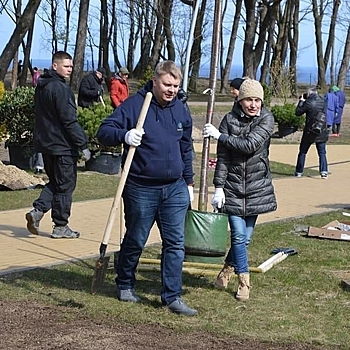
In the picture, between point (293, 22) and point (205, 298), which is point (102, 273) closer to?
point (205, 298)

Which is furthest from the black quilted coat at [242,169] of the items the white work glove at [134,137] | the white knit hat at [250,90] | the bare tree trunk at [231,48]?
the bare tree trunk at [231,48]

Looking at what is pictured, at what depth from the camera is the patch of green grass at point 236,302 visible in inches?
226

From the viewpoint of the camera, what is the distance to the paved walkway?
8.03m

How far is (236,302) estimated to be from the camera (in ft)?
21.3

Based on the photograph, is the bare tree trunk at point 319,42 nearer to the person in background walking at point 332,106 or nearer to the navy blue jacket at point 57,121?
the person in background walking at point 332,106

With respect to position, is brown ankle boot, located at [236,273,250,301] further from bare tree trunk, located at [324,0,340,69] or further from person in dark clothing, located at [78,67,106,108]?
bare tree trunk, located at [324,0,340,69]

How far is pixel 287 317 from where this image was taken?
6.09 meters

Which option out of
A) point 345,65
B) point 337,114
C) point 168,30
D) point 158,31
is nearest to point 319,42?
point 345,65

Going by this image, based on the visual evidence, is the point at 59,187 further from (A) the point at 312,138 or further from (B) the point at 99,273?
(A) the point at 312,138

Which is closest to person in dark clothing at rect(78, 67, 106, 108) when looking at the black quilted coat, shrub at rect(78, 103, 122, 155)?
shrub at rect(78, 103, 122, 155)

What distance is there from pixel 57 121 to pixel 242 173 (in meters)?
2.82

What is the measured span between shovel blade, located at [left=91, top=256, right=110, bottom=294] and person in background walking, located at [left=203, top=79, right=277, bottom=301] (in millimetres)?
929

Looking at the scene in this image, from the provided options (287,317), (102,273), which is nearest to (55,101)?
(102,273)

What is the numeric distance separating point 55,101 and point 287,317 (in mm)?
3687
